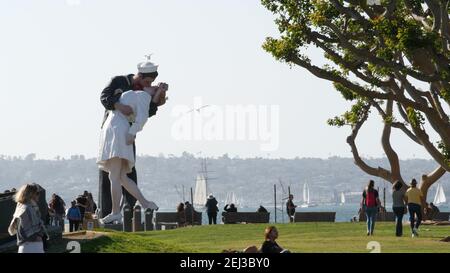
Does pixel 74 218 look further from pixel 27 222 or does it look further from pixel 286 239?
pixel 27 222

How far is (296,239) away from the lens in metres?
38.9

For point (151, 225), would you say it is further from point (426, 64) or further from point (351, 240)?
point (351, 240)

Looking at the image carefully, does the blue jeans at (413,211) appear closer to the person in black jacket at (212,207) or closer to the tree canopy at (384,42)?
the tree canopy at (384,42)

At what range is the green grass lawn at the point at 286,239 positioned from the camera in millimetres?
29641

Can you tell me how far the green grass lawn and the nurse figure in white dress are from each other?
1.15m

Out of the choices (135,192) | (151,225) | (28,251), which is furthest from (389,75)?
(28,251)

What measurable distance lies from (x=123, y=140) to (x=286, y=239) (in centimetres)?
1208

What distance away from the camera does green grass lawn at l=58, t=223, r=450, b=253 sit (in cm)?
2964

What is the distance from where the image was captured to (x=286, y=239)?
129 ft

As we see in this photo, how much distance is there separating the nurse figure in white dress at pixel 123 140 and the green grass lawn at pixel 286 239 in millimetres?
1148

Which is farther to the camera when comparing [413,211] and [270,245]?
[413,211]
